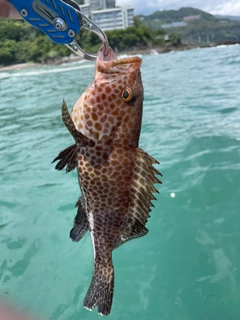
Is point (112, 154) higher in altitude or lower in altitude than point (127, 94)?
lower

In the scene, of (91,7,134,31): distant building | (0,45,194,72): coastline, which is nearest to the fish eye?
(0,45,194,72): coastline

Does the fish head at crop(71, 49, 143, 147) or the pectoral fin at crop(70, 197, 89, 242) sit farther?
the pectoral fin at crop(70, 197, 89, 242)

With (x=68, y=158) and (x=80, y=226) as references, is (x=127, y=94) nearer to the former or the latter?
(x=68, y=158)

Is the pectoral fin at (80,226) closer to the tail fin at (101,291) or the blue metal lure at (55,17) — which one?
the tail fin at (101,291)

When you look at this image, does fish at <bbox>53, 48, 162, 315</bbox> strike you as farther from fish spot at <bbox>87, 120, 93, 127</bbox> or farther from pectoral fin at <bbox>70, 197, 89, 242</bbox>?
pectoral fin at <bbox>70, 197, 89, 242</bbox>

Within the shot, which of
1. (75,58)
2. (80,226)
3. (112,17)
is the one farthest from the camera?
(112,17)

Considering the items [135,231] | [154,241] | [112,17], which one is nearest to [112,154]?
[135,231]

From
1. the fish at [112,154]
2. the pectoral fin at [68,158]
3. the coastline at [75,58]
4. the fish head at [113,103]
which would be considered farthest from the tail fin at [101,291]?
the coastline at [75,58]

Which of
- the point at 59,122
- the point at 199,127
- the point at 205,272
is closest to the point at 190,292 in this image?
the point at 205,272

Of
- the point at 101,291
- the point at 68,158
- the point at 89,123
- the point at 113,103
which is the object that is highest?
the point at 113,103
